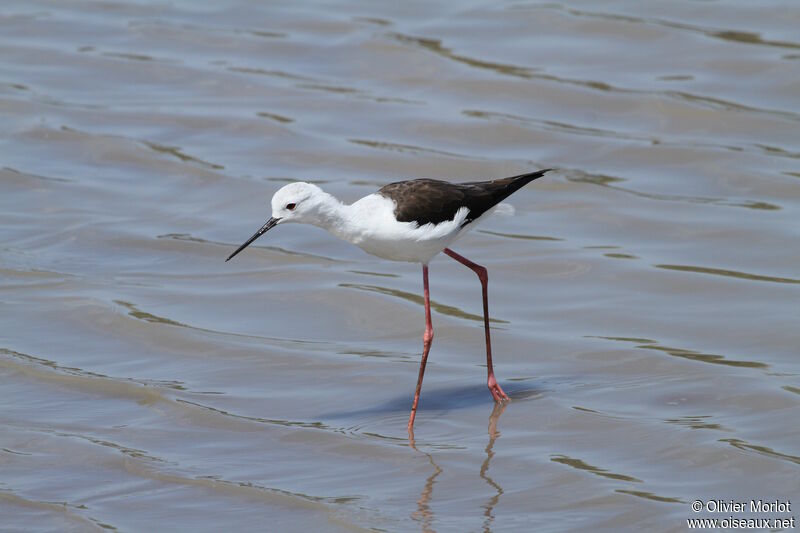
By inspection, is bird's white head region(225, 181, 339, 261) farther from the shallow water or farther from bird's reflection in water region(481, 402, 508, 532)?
bird's reflection in water region(481, 402, 508, 532)

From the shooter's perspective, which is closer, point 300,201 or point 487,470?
point 487,470

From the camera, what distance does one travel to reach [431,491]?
5.95 meters

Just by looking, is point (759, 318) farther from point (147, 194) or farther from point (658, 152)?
point (147, 194)

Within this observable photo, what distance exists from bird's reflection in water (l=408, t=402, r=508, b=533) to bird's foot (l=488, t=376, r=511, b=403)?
19 centimetres

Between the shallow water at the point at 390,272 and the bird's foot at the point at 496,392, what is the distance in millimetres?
89

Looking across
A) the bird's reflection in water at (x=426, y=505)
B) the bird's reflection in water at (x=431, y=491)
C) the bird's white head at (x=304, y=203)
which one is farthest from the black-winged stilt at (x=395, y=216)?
the bird's reflection in water at (x=426, y=505)

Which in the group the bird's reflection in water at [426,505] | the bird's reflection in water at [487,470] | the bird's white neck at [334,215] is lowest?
the bird's reflection in water at [426,505]

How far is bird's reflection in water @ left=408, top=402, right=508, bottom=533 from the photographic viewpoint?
5641mm

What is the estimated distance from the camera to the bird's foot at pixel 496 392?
692 cm

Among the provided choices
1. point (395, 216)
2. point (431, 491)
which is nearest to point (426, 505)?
point (431, 491)

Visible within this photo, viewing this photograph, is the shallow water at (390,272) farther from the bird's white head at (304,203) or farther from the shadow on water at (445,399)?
the bird's white head at (304,203)

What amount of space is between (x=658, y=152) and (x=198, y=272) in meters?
3.88

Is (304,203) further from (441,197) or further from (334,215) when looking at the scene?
(441,197)

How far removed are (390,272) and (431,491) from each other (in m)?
3.14
